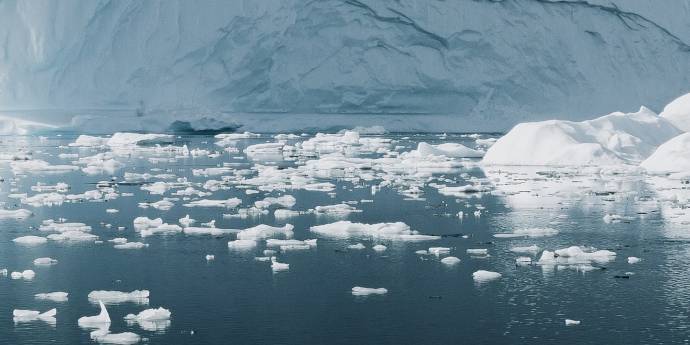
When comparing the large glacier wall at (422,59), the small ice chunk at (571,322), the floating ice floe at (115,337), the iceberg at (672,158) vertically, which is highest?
the large glacier wall at (422,59)

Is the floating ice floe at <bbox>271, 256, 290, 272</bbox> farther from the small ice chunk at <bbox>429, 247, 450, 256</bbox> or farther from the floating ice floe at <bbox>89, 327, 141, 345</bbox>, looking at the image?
the floating ice floe at <bbox>89, 327, 141, 345</bbox>

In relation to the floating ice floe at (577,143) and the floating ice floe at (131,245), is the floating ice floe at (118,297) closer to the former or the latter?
the floating ice floe at (131,245)

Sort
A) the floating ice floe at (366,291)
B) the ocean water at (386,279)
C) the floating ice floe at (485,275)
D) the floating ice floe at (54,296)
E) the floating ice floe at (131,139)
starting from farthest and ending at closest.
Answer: the floating ice floe at (131,139)
the floating ice floe at (485,275)
the floating ice floe at (366,291)
the floating ice floe at (54,296)
the ocean water at (386,279)

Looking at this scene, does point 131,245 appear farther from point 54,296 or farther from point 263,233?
point 54,296

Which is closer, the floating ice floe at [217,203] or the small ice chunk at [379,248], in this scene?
the small ice chunk at [379,248]

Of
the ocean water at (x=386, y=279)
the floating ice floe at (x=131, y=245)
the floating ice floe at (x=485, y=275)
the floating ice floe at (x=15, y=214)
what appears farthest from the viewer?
the floating ice floe at (x=15, y=214)

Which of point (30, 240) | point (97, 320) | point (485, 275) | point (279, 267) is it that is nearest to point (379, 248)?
point (279, 267)

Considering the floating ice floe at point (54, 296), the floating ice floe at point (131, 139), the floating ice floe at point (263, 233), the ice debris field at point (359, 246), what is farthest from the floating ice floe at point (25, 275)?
the floating ice floe at point (131, 139)
